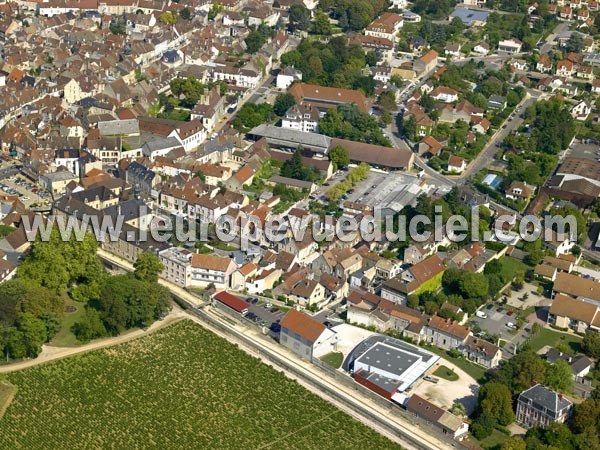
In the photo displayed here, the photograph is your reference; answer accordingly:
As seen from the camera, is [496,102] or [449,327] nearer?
[449,327]

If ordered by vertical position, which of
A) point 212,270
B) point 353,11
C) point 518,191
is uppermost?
point 353,11

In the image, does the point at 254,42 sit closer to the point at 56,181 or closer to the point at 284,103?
the point at 284,103

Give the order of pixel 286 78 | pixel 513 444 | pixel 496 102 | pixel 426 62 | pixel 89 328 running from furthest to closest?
pixel 426 62, pixel 286 78, pixel 496 102, pixel 89 328, pixel 513 444

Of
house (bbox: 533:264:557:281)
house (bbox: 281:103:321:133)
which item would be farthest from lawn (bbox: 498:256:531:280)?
house (bbox: 281:103:321:133)

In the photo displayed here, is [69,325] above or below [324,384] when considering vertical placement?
above

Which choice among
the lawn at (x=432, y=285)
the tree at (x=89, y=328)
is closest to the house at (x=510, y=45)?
the lawn at (x=432, y=285)

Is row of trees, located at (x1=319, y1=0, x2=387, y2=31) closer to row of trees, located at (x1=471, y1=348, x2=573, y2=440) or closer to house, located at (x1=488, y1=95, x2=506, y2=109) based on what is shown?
house, located at (x1=488, y1=95, x2=506, y2=109)

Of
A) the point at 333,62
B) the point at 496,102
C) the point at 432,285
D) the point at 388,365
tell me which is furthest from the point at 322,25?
the point at 388,365
